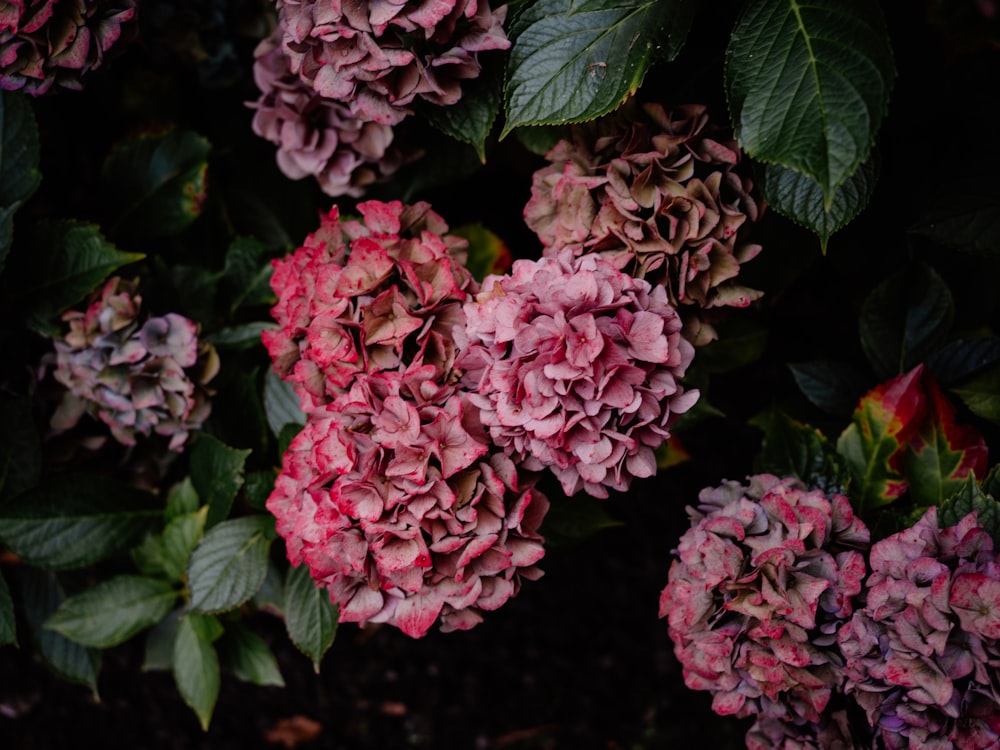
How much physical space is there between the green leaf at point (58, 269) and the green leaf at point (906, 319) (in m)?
1.13

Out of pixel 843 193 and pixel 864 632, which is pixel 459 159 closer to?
pixel 843 193

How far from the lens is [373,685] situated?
200 cm

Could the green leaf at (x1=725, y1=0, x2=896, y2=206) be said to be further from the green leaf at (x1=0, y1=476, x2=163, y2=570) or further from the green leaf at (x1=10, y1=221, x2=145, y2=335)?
the green leaf at (x1=0, y1=476, x2=163, y2=570)

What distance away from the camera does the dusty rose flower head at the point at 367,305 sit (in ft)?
3.09

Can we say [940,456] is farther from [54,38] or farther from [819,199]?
[54,38]

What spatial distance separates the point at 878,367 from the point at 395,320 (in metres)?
0.76

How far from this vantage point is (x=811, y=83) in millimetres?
849

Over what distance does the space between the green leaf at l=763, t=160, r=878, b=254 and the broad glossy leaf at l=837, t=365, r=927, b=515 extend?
0.30 meters

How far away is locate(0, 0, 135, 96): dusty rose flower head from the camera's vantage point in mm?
1070

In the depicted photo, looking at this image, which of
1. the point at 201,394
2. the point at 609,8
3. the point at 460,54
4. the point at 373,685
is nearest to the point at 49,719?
the point at 373,685

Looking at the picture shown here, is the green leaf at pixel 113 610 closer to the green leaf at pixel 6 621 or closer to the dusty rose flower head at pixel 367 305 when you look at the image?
the green leaf at pixel 6 621

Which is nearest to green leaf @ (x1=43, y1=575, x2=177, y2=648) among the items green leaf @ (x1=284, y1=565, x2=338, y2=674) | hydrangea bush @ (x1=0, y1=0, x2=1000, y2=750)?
hydrangea bush @ (x1=0, y1=0, x2=1000, y2=750)

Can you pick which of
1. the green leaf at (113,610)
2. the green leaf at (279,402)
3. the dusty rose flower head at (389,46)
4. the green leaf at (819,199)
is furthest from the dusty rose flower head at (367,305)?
the green leaf at (113,610)

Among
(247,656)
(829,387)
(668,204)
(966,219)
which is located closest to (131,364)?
(247,656)
